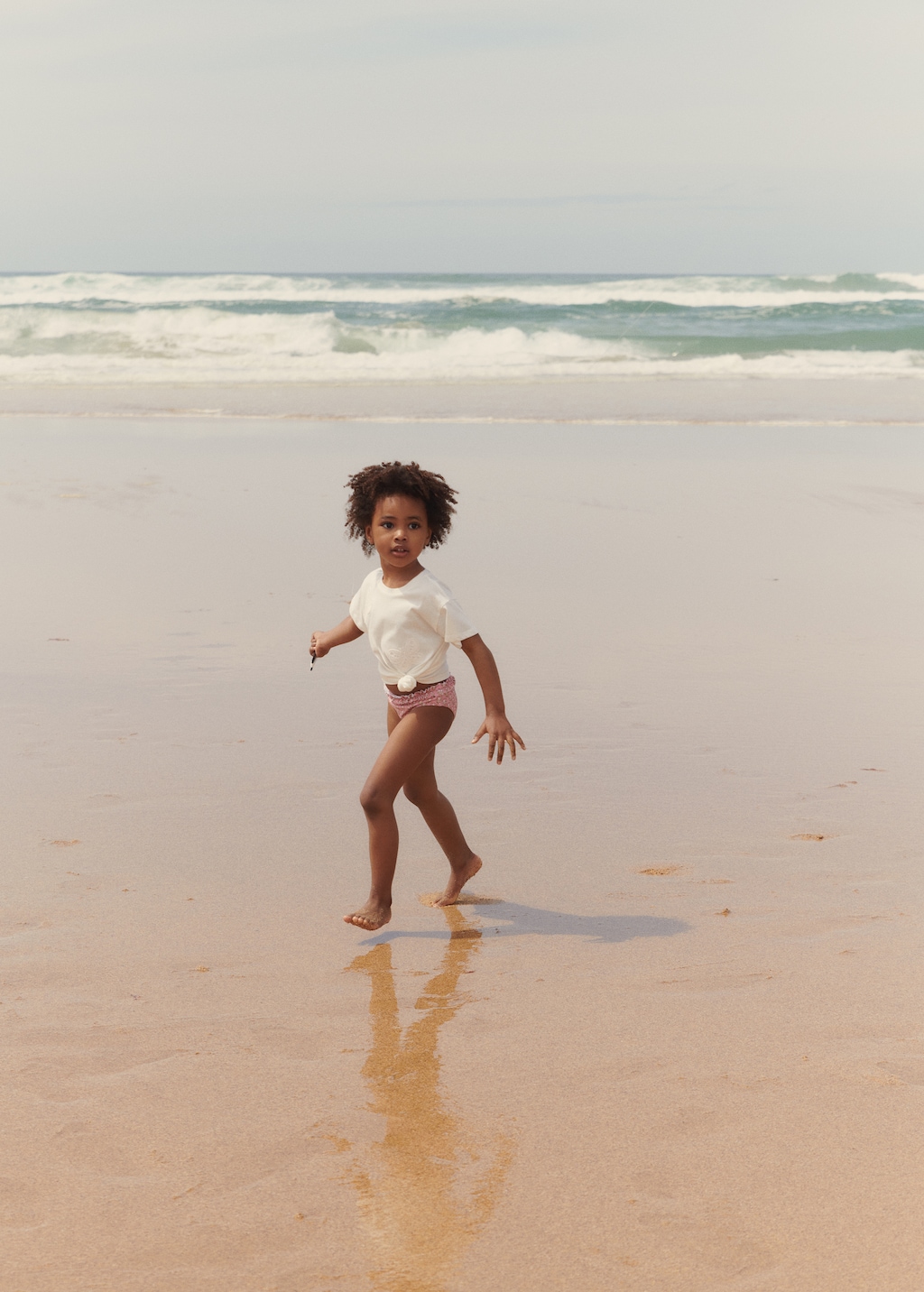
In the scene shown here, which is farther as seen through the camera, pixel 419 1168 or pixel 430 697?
pixel 430 697

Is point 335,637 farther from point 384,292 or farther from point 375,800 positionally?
point 384,292

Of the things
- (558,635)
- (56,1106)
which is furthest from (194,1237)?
(558,635)

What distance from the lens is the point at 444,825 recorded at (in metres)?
3.52

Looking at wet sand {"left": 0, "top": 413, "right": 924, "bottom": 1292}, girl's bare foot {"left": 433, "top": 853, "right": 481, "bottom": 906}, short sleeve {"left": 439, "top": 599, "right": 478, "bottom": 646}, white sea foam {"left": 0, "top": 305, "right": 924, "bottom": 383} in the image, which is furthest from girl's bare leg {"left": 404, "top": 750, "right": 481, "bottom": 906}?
white sea foam {"left": 0, "top": 305, "right": 924, "bottom": 383}

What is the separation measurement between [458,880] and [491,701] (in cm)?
59

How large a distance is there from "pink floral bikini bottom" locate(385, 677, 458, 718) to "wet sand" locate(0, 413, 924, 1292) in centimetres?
56

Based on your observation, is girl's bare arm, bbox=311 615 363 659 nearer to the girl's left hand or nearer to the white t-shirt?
the white t-shirt

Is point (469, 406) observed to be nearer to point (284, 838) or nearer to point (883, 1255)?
point (284, 838)

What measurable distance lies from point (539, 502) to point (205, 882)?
6.52 m

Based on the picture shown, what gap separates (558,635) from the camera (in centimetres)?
626

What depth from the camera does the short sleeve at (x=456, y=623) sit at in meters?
3.31

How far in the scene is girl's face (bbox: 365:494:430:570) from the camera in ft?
11.0

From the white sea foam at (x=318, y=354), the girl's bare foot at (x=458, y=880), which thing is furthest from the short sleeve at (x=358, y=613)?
the white sea foam at (x=318, y=354)

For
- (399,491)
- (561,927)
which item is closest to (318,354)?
(399,491)
